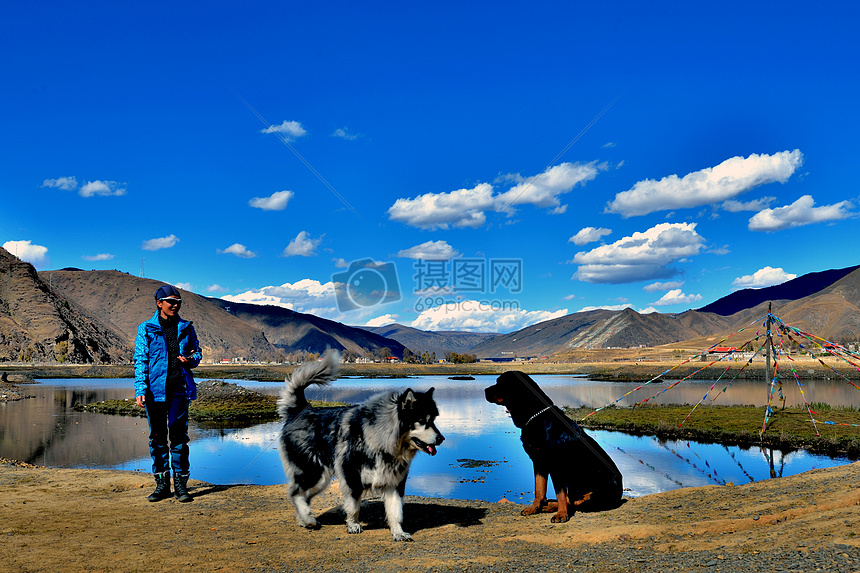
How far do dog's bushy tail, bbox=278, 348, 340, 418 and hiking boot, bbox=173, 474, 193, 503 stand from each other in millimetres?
2947

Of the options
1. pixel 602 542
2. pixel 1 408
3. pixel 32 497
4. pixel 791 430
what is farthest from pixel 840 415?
pixel 1 408

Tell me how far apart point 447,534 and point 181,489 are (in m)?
5.30

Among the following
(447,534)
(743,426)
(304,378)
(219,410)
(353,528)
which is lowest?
(743,426)

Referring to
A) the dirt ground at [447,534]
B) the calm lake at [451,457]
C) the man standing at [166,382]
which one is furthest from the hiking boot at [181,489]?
the calm lake at [451,457]

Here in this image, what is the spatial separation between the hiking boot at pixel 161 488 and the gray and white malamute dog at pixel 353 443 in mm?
3255

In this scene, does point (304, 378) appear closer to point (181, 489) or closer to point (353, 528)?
point (353, 528)

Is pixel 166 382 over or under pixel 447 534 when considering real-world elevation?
over

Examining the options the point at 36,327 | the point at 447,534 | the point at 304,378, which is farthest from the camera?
the point at 36,327

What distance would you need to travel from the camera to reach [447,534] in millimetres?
8000

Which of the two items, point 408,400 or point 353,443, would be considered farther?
point 353,443

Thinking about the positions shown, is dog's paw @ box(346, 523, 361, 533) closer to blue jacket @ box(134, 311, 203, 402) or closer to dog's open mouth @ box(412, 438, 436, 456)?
dog's open mouth @ box(412, 438, 436, 456)

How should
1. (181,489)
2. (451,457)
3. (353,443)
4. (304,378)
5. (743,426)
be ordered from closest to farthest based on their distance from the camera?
(353,443) < (304,378) < (181,489) < (451,457) < (743,426)

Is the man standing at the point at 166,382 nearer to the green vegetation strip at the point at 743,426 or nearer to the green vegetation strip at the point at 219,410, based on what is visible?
the green vegetation strip at the point at 743,426

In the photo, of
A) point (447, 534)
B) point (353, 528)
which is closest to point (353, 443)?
point (353, 528)
